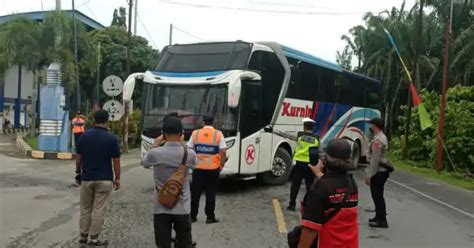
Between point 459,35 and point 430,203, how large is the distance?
78.5ft

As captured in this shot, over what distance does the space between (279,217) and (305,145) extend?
1.31m

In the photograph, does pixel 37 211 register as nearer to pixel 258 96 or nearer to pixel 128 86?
pixel 128 86

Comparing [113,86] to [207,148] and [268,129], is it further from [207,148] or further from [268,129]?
[207,148]

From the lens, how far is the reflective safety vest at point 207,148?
866 centimetres

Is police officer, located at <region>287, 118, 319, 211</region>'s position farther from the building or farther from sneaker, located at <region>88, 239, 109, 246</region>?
the building

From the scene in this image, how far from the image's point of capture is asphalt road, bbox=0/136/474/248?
7.95 meters

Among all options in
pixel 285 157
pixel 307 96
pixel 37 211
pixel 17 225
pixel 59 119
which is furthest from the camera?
pixel 59 119

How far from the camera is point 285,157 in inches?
562

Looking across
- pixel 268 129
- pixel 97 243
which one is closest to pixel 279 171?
pixel 268 129

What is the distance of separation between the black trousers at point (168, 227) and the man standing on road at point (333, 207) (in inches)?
73.0

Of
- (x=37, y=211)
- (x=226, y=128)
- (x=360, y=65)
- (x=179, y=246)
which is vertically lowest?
(x=37, y=211)

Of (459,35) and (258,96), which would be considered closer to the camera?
(258,96)

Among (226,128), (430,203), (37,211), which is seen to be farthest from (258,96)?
(37,211)

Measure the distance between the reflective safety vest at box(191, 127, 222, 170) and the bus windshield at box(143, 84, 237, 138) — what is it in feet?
10.8
